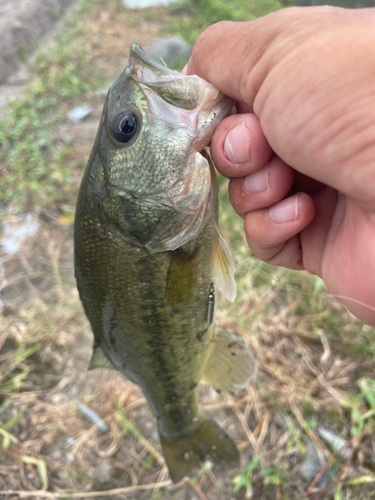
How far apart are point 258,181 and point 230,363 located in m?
1.04

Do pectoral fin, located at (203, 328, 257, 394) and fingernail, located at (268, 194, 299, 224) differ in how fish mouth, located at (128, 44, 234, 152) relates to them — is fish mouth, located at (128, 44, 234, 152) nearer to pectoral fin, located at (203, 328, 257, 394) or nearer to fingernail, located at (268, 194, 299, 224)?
fingernail, located at (268, 194, 299, 224)

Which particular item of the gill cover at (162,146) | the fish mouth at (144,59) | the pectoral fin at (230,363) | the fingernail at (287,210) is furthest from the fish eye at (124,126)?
the pectoral fin at (230,363)

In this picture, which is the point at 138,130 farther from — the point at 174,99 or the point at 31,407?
the point at 31,407

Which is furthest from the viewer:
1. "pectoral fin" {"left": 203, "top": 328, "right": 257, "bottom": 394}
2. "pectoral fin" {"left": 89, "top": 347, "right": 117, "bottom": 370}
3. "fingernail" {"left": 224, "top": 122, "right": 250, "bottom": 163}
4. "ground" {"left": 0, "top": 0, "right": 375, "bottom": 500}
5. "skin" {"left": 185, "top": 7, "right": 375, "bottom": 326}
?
"ground" {"left": 0, "top": 0, "right": 375, "bottom": 500}

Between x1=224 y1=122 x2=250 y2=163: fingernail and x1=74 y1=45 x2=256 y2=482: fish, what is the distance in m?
0.10

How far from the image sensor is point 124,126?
46.4 inches

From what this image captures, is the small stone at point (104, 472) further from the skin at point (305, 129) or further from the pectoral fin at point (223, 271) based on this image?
the skin at point (305, 129)

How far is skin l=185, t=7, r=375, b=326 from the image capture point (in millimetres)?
844

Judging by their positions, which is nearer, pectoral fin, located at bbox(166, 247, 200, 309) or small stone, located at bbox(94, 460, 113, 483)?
pectoral fin, located at bbox(166, 247, 200, 309)

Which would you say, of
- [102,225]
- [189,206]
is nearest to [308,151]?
[189,206]

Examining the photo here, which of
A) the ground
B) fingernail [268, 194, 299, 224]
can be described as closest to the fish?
fingernail [268, 194, 299, 224]

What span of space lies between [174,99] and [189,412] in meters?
1.56

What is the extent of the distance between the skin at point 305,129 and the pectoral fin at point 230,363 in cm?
60

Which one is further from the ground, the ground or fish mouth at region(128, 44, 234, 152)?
fish mouth at region(128, 44, 234, 152)
